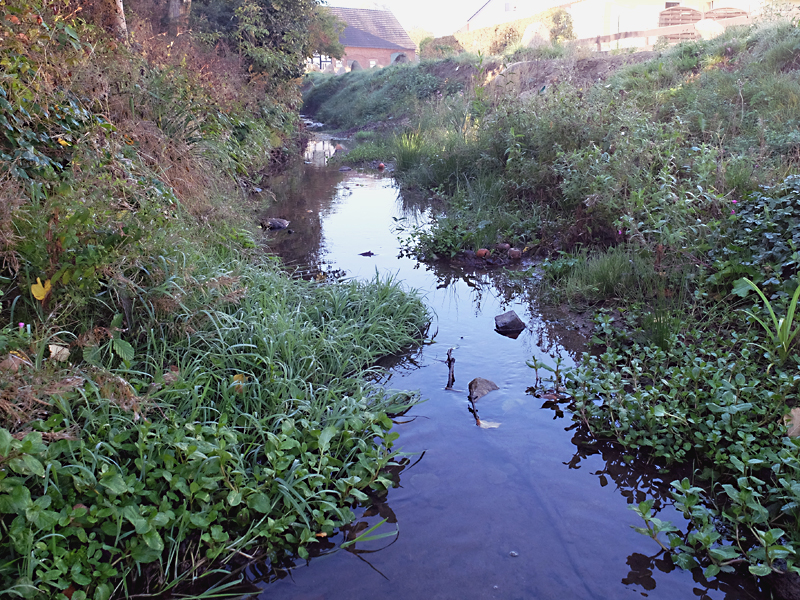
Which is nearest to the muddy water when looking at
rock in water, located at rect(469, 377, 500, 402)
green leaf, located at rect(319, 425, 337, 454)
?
rock in water, located at rect(469, 377, 500, 402)

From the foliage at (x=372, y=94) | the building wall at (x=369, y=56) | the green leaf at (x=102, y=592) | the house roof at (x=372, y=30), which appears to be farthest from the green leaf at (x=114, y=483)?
the building wall at (x=369, y=56)

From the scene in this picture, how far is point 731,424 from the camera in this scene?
9.12ft

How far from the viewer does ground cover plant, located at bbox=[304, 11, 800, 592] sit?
2.54 metres

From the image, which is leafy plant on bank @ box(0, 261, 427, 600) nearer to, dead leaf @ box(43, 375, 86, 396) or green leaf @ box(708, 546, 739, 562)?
dead leaf @ box(43, 375, 86, 396)

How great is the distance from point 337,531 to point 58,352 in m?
1.59

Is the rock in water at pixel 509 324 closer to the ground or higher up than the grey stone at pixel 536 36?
closer to the ground

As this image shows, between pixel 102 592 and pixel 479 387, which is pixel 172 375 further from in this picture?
pixel 479 387

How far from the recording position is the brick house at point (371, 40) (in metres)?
45.8

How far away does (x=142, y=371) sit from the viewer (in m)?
2.87

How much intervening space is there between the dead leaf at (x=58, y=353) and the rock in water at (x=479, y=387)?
7.49 feet

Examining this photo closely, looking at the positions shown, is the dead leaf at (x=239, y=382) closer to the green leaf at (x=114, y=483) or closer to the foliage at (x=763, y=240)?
the green leaf at (x=114, y=483)

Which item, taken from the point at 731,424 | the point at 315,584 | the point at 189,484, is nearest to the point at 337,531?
the point at 315,584

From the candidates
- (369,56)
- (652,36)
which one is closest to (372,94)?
(652,36)

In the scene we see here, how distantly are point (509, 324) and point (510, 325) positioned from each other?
0.04 ft
